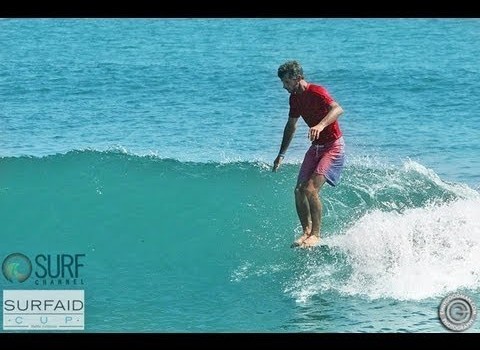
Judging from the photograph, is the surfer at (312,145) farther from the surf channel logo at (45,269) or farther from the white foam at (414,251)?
the surf channel logo at (45,269)

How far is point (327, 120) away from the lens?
7.79 metres

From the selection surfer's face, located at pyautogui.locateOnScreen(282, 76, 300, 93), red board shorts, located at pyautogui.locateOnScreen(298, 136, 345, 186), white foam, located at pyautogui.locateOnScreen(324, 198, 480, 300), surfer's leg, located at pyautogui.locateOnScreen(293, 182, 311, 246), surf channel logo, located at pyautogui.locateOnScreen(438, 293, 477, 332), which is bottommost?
surf channel logo, located at pyautogui.locateOnScreen(438, 293, 477, 332)

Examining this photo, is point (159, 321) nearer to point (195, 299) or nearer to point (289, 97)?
A: point (195, 299)

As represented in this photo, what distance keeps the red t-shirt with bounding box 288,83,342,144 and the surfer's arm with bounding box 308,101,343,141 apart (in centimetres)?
2

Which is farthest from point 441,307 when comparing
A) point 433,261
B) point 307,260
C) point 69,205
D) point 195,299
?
point 69,205

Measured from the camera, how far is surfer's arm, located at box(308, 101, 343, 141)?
25.3ft

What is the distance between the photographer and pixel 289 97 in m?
7.85

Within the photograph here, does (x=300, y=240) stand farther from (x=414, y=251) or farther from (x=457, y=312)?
(x=457, y=312)

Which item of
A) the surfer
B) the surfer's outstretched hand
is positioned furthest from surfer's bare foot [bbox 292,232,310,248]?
the surfer's outstretched hand

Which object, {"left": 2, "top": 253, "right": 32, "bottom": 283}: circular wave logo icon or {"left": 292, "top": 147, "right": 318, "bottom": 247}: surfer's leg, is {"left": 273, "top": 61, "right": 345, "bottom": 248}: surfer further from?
{"left": 2, "top": 253, "right": 32, "bottom": 283}: circular wave logo icon

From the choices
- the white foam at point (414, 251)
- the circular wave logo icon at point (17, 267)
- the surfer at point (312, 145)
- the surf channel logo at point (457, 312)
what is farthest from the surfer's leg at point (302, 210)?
the circular wave logo icon at point (17, 267)

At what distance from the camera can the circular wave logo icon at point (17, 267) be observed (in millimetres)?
7789

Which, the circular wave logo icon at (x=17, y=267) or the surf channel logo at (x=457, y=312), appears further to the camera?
the circular wave logo icon at (x=17, y=267)

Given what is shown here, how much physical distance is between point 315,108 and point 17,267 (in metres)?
2.00
